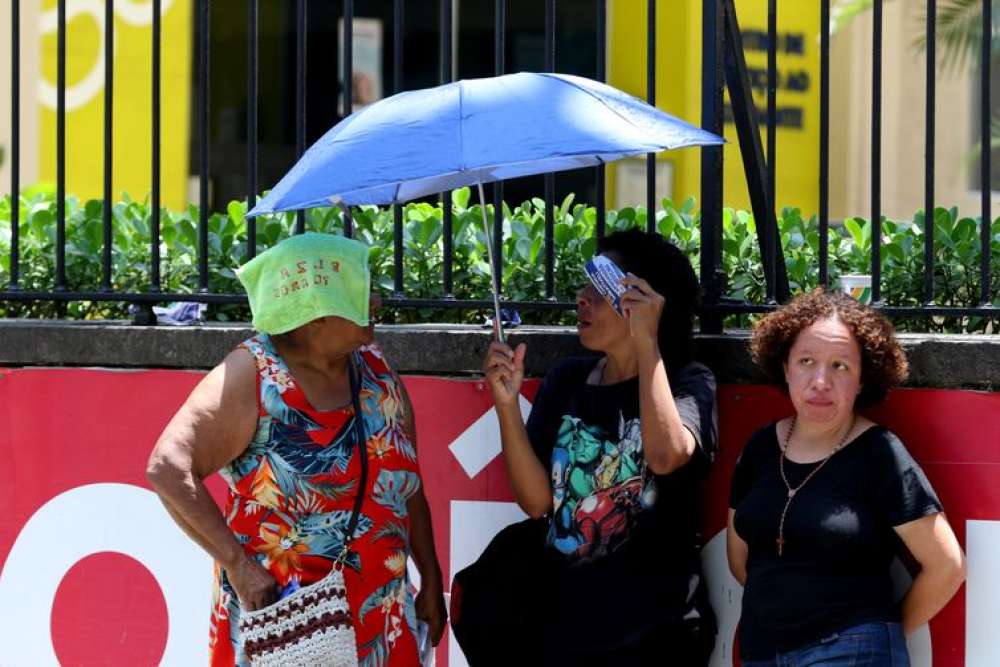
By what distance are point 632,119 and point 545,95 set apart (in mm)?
203

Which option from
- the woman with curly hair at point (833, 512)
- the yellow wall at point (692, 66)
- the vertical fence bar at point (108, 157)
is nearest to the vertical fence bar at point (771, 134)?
the woman with curly hair at point (833, 512)

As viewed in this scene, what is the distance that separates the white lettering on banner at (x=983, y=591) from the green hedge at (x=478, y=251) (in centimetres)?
74

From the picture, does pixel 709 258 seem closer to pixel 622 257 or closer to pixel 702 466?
pixel 622 257

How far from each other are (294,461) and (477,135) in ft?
2.93

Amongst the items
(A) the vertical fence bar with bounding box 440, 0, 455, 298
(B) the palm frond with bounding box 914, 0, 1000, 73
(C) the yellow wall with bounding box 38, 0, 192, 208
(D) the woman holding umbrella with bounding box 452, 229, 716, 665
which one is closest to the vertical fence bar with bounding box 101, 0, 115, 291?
(A) the vertical fence bar with bounding box 440, 0, 455, 298

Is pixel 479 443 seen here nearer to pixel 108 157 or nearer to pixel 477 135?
pixel 477 135

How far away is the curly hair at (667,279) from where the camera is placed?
3.69 metres

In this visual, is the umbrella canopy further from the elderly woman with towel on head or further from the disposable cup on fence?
the disposable cup on fence

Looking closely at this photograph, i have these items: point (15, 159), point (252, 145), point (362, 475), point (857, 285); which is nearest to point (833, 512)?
point (857, 285)

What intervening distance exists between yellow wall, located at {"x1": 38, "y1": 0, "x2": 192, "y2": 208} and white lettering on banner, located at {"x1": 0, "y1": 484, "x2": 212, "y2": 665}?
6.43m

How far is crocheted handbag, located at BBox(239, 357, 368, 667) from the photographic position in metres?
3.31

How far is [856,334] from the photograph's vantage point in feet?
11.6

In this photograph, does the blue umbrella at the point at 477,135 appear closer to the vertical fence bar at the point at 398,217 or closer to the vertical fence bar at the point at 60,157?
the vertical fence bar at the point at 398,217

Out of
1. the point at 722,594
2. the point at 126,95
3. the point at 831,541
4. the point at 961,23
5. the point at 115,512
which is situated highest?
the point at 961,23
